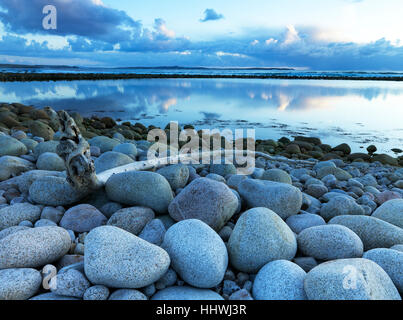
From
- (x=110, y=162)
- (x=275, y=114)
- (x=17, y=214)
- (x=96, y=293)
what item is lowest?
(x=96, y=293)

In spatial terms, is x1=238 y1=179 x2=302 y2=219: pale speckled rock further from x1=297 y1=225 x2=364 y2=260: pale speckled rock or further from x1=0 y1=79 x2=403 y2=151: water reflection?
x1=0 y1=79 x2=403 y2=151: water reflection

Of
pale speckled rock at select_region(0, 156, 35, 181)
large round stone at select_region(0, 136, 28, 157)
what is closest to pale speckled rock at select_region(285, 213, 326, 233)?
pale speckled rock at select_region(0, 156, 35, 181)

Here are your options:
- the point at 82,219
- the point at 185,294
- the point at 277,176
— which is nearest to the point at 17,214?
the point at 82,219

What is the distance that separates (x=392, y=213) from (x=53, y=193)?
3.89 meters

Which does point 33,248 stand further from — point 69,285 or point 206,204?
point 206,204

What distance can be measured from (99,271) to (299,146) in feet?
29.5

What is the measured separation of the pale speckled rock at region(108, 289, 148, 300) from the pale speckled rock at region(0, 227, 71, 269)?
69 cm

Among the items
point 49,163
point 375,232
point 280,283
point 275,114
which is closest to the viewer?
point 280,283

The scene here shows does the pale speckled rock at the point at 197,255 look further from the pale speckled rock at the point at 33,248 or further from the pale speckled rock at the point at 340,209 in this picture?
the pale speckled rock at the point at 340,209

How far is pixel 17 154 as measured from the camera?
16.0 feet

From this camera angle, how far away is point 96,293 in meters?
2.05
